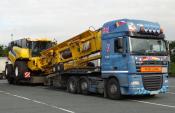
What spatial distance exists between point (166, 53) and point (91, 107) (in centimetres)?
462

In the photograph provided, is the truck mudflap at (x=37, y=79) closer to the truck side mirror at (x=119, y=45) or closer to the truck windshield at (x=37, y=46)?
the truck windshield at (x=37, y=46)

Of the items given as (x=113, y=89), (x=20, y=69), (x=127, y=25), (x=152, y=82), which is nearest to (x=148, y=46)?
(x=127, y=25)

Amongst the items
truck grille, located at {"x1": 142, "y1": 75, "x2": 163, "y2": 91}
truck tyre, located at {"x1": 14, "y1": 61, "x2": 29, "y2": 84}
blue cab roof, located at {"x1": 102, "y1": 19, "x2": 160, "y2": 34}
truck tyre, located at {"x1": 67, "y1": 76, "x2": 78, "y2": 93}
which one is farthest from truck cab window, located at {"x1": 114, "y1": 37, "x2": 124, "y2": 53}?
truck tyre, located at {"x1": 14, "y1": 61, "x2": 29, "y2": 84}

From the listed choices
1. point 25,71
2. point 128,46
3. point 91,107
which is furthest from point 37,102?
point 25,71

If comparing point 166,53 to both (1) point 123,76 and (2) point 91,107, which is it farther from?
(2) point 91,107

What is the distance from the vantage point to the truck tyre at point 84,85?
20972 millimetres

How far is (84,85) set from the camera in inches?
836

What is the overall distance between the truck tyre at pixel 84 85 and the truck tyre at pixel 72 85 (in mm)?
400

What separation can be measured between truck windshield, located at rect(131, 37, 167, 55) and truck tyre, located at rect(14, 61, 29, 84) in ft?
40.4

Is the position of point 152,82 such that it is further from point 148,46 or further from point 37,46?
point 37,46

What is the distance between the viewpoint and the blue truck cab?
1759 cm

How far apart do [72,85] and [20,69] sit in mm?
7523

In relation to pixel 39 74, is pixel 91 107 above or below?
below

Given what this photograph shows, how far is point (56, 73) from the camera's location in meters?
24.2
